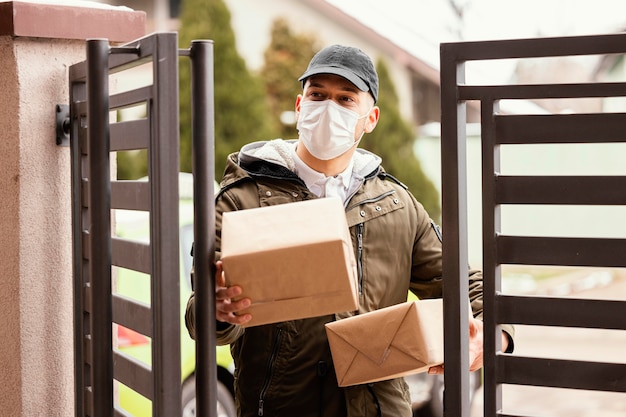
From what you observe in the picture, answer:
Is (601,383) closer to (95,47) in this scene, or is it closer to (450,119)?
(450,119)

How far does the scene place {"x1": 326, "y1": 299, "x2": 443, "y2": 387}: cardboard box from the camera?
2439 millimetres

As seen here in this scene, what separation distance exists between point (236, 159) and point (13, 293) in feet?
2.53

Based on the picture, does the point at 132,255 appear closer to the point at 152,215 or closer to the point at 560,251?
the point at 152,215

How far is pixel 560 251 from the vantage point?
6.68 feet

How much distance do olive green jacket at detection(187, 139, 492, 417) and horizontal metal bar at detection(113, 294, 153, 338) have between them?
41cm

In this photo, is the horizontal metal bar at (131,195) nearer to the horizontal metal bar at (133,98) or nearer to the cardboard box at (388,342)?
the horizontal metal bar at (133,98)

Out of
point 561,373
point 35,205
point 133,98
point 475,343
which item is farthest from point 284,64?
point 561,373

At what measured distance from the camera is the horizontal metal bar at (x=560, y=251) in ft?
6.53

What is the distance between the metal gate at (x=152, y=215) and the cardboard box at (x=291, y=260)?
0.27 ft

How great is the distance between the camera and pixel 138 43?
2152 mm

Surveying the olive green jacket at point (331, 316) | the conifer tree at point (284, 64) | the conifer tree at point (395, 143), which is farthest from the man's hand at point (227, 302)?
the conifer tree at point (284, 64)

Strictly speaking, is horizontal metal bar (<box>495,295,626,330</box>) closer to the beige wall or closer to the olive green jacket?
the olive green jacket

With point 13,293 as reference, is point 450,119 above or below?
above

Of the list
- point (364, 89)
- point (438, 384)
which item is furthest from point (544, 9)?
point (364, 89)
